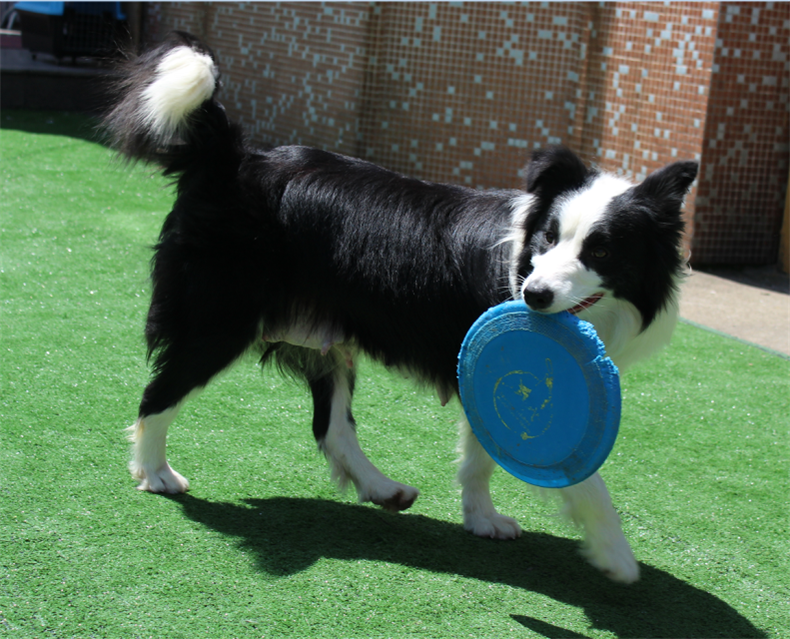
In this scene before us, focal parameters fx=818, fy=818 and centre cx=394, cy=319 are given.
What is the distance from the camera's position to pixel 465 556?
9.82ft

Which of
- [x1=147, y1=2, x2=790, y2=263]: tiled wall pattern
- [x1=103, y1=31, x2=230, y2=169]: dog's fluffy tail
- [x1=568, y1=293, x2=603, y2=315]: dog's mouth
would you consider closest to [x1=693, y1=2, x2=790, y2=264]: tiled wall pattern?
[x1=147, y1=2, x2=790, y2=263]: tiled wall pattern

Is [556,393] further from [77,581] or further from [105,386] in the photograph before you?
[105,386]

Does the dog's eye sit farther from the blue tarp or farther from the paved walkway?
the blue tarp

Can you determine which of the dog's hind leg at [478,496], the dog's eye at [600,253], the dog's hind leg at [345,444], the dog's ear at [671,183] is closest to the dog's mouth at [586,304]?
the dog's eye at [600,253]

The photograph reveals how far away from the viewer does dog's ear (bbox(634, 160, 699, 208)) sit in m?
2.68

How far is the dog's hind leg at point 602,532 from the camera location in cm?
272

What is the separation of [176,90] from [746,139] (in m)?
5.27

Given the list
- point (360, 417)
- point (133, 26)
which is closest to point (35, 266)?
point (360, 417)

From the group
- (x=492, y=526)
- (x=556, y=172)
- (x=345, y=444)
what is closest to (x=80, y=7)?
(x=345, y=444)

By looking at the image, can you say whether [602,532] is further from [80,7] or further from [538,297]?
[80,7]

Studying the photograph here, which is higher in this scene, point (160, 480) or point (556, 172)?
point (556, 172)

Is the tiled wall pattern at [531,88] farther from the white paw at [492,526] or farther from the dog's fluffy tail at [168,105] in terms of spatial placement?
the dog's fluffy tail at [168,105]

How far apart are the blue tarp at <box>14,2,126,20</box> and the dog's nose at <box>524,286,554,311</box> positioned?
9.70 metres

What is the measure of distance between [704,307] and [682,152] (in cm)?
148
